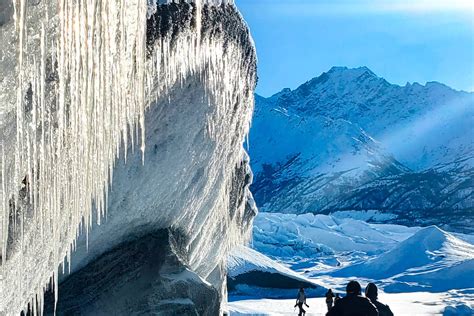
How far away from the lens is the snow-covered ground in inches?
1271

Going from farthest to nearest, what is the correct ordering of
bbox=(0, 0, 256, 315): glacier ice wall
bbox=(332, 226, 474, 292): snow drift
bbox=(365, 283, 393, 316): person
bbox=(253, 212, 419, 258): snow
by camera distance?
bbox=(253, 212, 419, 258): snow → bbox=(332, 226, 474, 292): snow drift → bbox=(365, 283, 393, 316): person → bbox=(0, 0, 256, 315): glacier ice wall

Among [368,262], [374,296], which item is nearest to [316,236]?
[368,262]

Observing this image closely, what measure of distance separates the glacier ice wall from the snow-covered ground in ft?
50.8

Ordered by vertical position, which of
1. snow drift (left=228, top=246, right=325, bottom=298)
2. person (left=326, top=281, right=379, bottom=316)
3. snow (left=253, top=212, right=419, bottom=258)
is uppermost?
person (left=326, top=281, right=379, bottom=316)

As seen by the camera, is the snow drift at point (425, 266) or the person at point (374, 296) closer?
the person at point (374, 296)

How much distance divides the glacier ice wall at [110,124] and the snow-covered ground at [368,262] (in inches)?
610

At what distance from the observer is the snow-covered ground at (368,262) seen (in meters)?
32.3

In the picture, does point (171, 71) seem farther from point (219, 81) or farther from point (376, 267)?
point (376, 267)

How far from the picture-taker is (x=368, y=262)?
59.3 metres

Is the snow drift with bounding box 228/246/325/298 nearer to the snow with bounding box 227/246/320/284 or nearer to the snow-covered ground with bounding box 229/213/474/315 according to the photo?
the snow with bounding box 227/246/320/284

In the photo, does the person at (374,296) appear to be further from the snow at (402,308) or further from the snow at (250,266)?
the snow at (250,266)

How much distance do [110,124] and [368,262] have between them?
56.1 metres

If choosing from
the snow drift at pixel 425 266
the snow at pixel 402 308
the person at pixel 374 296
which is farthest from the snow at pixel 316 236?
the person at pixel 374 296

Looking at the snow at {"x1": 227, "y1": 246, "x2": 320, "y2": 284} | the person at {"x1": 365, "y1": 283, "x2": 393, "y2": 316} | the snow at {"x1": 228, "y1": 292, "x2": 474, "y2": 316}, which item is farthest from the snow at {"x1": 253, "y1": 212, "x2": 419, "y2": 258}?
the person at {"x1": 365, "y1": 283, "x2": 393, "y2": 316}
